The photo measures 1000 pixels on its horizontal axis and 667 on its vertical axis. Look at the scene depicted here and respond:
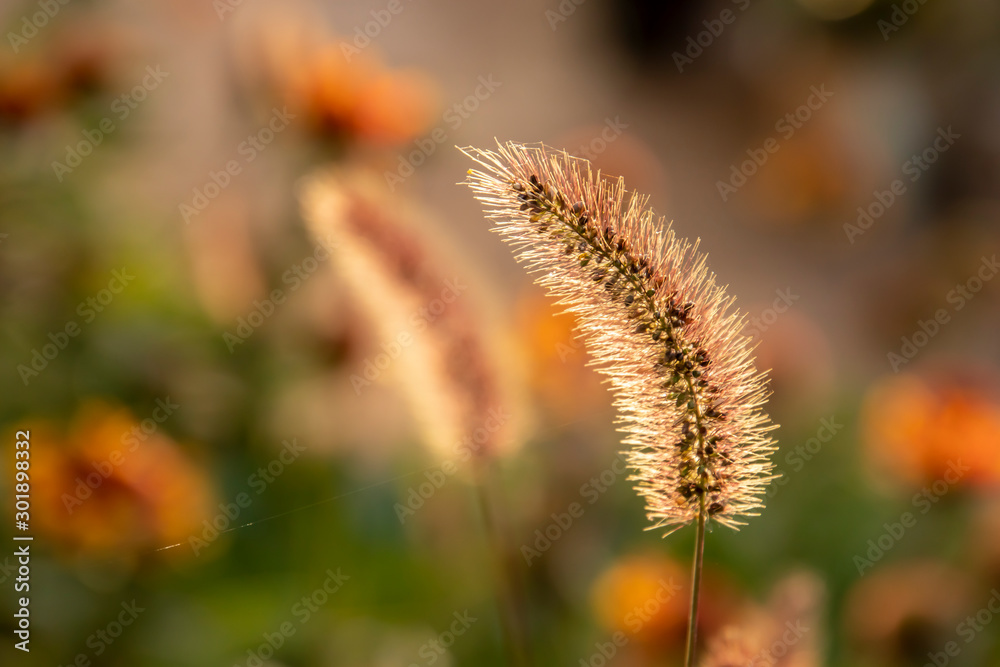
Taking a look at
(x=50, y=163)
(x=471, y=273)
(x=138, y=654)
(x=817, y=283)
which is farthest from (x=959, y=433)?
(x=817, y=283)

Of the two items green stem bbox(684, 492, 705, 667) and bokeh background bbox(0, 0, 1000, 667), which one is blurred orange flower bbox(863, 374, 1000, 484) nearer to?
bokeh background bbox(0, 0, 1000, 667)

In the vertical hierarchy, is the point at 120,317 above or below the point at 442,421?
below

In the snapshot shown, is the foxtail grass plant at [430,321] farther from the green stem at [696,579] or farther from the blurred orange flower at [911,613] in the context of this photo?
the blurred orange flower at [911,613]

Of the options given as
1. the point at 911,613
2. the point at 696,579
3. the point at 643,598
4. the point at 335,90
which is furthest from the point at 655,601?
the point at 335,90

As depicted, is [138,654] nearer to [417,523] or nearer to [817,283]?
[417,523]

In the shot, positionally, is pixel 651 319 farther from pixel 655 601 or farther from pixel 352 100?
pixel 352 100

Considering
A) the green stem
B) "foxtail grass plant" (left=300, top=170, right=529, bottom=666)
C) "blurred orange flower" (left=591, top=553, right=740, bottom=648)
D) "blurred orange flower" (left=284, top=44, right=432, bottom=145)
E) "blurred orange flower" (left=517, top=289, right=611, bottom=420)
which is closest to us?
the green stem

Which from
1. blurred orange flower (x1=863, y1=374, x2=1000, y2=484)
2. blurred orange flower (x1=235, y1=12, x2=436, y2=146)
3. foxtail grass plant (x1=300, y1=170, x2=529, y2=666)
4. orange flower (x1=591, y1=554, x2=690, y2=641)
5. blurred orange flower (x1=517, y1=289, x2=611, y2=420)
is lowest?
orange flower (x1=591, y1=554, x2=690, y2=641)

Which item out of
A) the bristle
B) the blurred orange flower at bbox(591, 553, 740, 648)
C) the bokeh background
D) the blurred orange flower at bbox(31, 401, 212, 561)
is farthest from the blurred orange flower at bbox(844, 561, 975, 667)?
the blurred orange flower at bbox(31, 401, 212, 561)
